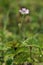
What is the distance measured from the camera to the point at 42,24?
3793 mm

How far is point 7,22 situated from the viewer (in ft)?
12.1

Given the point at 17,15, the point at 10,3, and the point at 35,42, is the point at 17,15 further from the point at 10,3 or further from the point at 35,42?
the point at 35,42

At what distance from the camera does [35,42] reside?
2385 mm

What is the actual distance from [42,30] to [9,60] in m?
1.50

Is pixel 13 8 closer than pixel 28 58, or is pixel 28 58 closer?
pixel 28 58

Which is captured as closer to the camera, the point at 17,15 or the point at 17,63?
the point at 17,63

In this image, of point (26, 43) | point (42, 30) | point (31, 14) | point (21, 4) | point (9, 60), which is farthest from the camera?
point (21, 4)

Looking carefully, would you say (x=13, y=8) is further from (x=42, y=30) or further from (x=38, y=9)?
(x=42, y=30)

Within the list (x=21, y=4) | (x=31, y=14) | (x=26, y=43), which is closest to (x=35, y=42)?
(x=26, y=43)

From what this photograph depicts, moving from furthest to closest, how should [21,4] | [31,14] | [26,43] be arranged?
[21,4]
[31,14]
[26,43]

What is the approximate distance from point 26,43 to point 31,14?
5.71 feet

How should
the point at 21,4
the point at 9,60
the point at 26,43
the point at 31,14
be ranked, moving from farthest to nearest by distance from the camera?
the point at 21,4 → the point at 31,14 → the point at 26,43 → the point at 9,60

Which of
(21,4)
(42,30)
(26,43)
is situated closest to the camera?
(26,43)

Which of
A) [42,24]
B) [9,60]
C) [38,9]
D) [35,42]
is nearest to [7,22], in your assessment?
[42,24]
